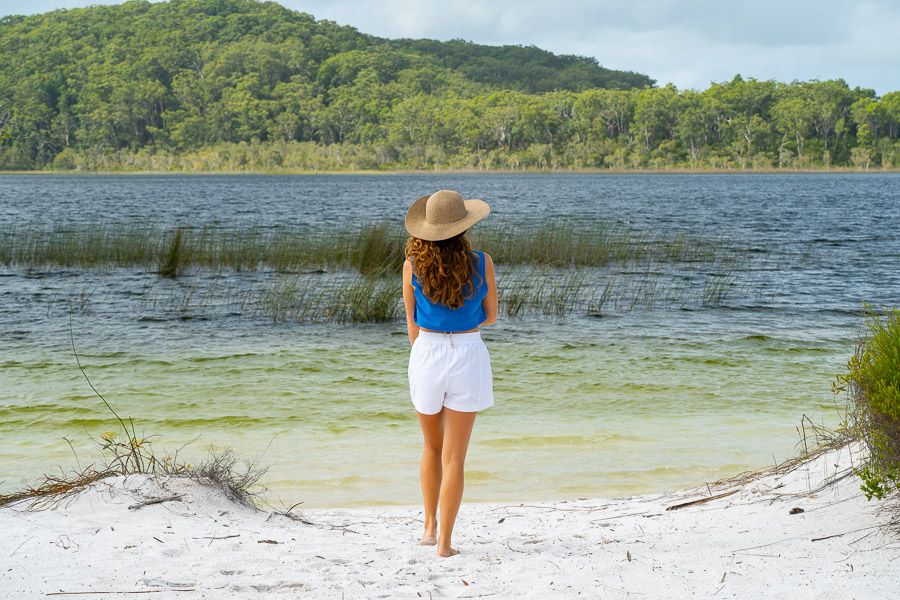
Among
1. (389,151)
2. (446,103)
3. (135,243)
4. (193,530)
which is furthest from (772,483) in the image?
(446,103)

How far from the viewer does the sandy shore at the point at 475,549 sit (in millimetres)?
3641

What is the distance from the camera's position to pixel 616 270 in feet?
68.5

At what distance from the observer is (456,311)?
4027mm

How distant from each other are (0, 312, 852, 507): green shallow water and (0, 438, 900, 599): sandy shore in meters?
1.36

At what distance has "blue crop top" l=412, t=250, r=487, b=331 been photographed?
4035 millimetres

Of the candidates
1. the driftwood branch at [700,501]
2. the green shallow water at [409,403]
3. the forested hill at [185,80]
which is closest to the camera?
the driftwood branch at [700,501]

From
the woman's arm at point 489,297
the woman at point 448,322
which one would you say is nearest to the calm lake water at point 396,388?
the woman at point 448,322

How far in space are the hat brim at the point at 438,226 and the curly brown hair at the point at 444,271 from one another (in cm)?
5

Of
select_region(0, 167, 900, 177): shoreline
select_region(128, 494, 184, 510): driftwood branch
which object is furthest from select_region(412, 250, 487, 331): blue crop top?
select_region(0, 167, 900, 177): shoreline

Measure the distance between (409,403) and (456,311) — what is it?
17.6ft

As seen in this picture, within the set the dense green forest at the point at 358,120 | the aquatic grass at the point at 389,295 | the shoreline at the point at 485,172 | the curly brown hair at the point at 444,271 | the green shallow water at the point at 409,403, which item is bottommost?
the green shallow water at the point at 409,403

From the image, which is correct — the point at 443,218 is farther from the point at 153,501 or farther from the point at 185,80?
the point at 185,80

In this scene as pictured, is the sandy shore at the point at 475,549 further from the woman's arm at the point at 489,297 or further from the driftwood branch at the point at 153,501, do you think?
the woman's arm at the point at 489,297

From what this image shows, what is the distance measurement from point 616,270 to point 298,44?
179226 millimetres
